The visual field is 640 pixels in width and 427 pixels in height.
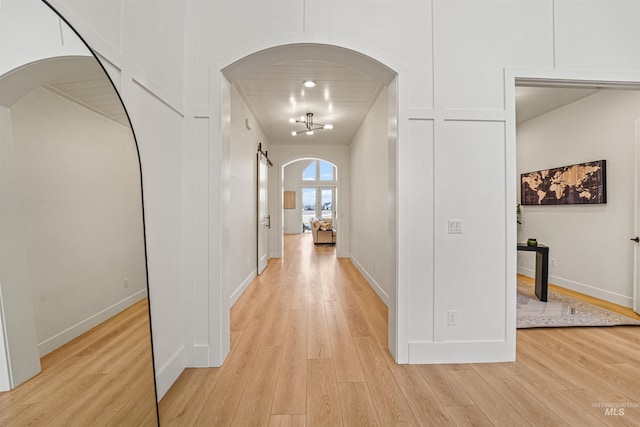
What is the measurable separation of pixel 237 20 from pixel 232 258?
253cm

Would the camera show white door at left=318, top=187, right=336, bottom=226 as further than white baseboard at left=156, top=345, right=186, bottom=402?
Yes

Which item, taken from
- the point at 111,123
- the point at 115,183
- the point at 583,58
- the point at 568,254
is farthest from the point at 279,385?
the point at 568,254

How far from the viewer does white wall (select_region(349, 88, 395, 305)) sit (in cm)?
386

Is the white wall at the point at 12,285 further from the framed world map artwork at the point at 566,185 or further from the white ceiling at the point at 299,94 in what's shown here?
the framed world map artwork at the point at 566,185

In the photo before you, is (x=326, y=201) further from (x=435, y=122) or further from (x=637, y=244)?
(x=435, y=122)

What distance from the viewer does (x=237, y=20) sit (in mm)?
2199

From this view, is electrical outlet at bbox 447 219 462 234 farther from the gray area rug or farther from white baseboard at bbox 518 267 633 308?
white baseboard at bbox 518 267 633 308

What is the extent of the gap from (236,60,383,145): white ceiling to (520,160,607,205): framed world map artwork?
306cm

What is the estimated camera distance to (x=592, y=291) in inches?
Result: 156

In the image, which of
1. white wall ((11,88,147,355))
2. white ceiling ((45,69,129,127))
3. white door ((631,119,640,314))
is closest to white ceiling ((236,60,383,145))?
white ceiling ((45,69,129,127))

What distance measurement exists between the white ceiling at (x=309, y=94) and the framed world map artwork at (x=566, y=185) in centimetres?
306

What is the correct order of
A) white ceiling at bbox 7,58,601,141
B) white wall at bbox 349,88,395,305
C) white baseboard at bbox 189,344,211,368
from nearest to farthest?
1. white ceiling at bbox 7,58,601,141
2. white baseboard at bbox 189,344,211,368
3. white wall at bbox 349,88,395,305

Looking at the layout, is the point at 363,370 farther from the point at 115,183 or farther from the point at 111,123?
the point at 111,123

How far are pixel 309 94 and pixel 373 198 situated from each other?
180 cm
